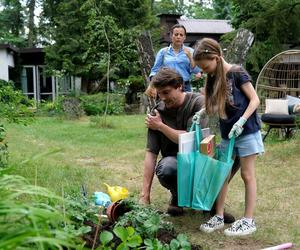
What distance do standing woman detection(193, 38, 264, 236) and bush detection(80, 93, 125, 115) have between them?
12767 mm

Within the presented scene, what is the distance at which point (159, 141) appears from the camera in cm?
364

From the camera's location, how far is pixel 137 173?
5.50 meters

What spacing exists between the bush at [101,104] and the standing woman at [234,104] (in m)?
12.8

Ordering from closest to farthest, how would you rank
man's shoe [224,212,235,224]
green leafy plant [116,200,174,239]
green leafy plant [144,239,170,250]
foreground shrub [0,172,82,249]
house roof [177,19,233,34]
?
foreground shrub [0,172,82,249] < green leafy plant [144,239,170,250] < green leafy plant [116,200,174,239] < man's shoe [224,212,235,224] < house roof [177,19,233,34]

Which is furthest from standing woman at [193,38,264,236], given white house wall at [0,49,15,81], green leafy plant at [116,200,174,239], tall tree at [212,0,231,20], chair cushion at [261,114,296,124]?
tall tree at [212,0,231,20]

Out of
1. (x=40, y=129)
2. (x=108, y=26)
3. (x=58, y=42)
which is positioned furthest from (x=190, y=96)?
(x=58, y=42)

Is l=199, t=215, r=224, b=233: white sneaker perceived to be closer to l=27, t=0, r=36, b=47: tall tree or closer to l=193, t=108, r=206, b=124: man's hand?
l=193, t=108, r=206, b=124: man's hand

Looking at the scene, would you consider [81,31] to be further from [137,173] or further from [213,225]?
[213,225]

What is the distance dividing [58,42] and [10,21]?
14089 millimetres

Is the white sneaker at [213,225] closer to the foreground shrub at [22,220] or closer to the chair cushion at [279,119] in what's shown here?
the foreground shrub at [22,220]

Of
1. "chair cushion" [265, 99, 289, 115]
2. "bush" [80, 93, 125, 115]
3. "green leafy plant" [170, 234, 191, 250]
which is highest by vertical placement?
"chair cushion" [265, 99, 289, 115]

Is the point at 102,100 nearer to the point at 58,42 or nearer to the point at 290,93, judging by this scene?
the point at 58,42

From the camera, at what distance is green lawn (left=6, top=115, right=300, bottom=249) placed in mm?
3256

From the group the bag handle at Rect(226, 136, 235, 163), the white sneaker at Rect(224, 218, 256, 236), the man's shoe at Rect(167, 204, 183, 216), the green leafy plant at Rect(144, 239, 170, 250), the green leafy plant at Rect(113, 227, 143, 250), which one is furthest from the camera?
the man's shoe at Rect(167, 204, 183, 216)
